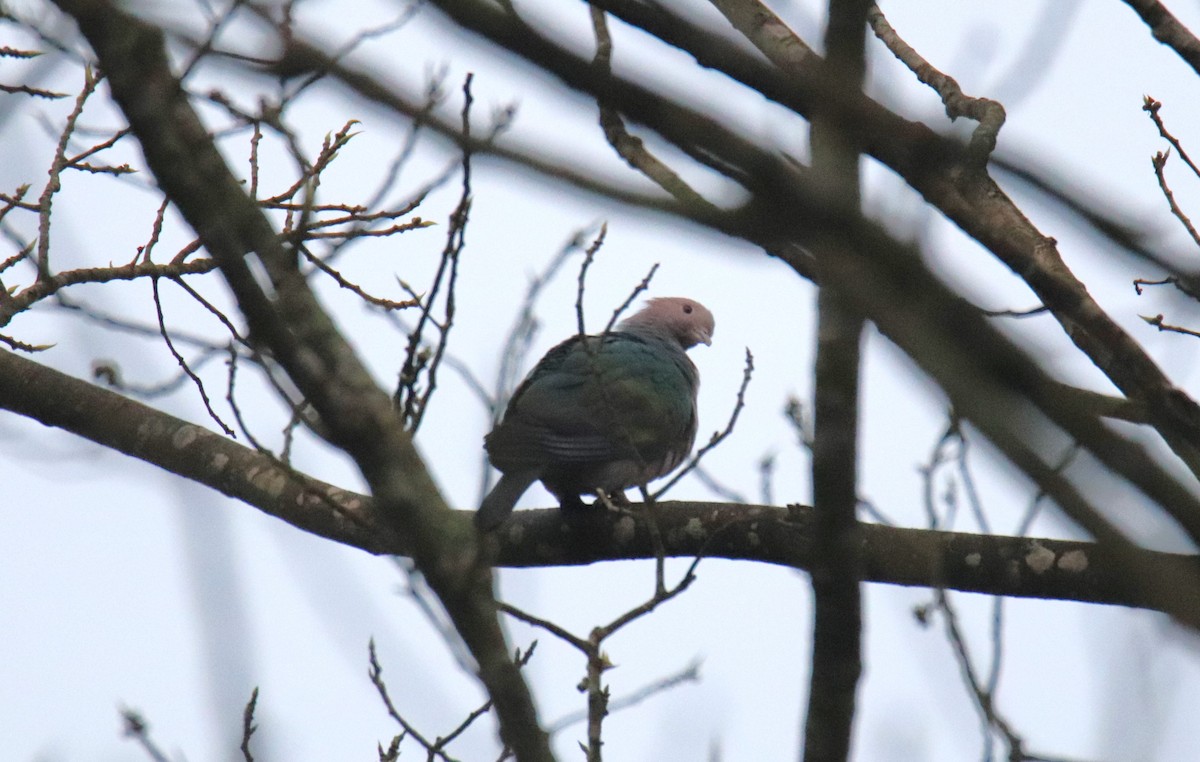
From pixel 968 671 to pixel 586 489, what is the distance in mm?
1955

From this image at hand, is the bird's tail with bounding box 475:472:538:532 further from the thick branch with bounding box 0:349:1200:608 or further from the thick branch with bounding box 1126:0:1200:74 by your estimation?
the thick branch with bounding box 1126:0:1200:74

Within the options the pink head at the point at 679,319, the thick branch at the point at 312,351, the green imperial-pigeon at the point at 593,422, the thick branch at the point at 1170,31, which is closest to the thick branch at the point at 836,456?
the thick branch at the point at 312,351

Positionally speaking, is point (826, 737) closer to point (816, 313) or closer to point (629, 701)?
point (816, 313)

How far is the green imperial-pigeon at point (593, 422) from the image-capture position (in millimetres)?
4766

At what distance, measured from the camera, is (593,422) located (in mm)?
5082

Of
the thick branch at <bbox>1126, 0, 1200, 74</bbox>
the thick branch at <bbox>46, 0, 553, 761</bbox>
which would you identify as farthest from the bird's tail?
the thick branch at <bbox>1126, 0, 1200, 74</bbox>

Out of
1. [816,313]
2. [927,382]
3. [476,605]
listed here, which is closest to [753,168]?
[927,382]

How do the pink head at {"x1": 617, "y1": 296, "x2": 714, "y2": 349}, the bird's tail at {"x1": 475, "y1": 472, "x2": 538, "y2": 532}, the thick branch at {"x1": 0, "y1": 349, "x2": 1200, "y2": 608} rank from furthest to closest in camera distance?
1. the pink head at {"x1": 617, "y1": 296, "x2": 714, "y2": 349}
2. the bird's tail at {"x1": 475, "y1": 472, "x2": 538, "y2": 532}
3. the thick branch at {"x1": 0, "y1": 349, "x2": 1200, "y2": 608}

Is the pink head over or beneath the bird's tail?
over

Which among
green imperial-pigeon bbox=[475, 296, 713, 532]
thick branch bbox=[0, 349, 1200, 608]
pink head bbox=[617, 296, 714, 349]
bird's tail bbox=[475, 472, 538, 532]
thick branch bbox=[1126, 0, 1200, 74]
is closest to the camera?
thick branch bbox=[1126, 0, 1200, 74]

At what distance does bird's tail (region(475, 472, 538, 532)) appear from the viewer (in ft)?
13.9

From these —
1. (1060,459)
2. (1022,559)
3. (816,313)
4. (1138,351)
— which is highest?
(1022,559)

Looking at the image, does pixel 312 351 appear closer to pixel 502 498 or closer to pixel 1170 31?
pixel 1170 31

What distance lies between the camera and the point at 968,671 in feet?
11.3
